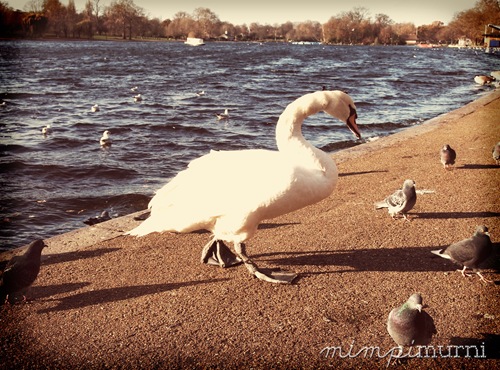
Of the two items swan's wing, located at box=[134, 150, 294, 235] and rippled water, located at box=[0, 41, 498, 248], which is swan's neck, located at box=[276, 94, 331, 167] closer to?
swan's wing, located at box=[134, 150, 294, 235]

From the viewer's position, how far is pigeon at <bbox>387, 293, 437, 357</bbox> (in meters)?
3.58

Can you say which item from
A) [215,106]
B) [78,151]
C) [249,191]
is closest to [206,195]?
[249,191]

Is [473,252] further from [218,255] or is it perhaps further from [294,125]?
[218,255]

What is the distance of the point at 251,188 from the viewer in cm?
446

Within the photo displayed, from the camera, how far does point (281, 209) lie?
4.54 m

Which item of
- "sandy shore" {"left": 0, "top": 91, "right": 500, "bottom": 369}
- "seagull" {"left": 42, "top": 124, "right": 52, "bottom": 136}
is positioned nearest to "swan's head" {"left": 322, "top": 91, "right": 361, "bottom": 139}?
"sandy shore" {"left": 0, "top": 91, "right": 500, "bottom": 369}

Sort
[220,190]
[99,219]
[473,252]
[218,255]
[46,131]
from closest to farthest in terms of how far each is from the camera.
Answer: [220,190]
[473,252]
[218,255]
[99,219]
[46,131]

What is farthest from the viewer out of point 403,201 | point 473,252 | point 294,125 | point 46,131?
point 46,131

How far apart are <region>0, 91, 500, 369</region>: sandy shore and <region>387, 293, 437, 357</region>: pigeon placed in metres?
0.12

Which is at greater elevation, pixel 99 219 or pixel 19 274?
pixel 19 274

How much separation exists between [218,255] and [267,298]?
3.07ft

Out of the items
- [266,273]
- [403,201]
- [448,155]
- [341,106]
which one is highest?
[341,106]

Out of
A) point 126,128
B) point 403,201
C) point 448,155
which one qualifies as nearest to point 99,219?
point 403,201

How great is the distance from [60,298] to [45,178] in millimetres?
7131
